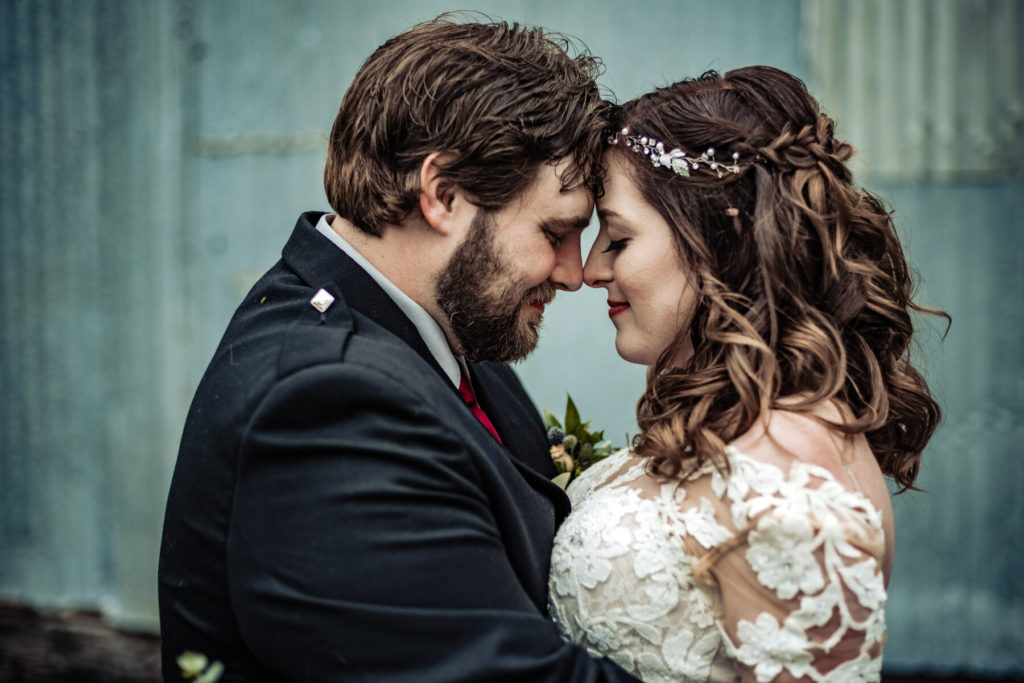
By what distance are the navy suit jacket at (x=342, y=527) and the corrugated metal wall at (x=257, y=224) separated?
282cm

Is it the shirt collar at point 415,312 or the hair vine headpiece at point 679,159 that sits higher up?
the hair vine headpiece at point 679,159

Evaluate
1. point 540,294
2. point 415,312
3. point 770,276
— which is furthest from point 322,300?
point 770,276

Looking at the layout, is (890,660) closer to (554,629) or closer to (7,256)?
(554,629)

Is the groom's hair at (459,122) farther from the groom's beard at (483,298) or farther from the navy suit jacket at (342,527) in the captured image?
the navy suit jacket at (342,527)

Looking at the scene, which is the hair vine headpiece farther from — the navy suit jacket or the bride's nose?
the navy suit jacket

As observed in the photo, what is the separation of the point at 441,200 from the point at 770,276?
3.14ft

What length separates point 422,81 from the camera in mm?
2352

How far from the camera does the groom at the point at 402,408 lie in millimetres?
1705

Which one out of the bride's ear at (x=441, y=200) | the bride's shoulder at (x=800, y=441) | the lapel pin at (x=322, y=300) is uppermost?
the bride's ear at (x=441, y=200)

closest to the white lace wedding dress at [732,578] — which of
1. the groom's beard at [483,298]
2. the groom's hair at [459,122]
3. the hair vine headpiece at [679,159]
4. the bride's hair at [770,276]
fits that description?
the bride's hair at [770,276]

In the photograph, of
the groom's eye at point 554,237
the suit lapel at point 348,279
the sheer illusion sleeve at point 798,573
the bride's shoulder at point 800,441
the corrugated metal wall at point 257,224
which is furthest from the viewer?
the corrugated metal wall at point 257,224

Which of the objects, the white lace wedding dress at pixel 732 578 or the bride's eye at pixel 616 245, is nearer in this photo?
the white lace wedding dress at pixel 732 578

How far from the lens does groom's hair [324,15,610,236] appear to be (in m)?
2.37

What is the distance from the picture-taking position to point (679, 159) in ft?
7.78
